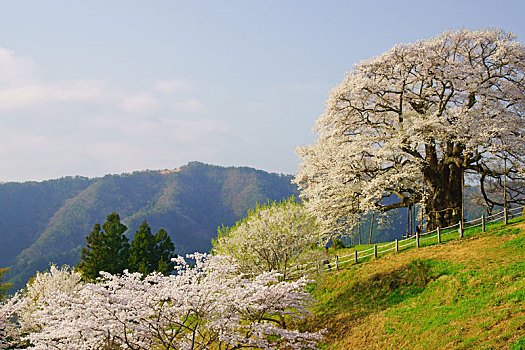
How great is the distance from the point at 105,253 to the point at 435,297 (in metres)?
36.0

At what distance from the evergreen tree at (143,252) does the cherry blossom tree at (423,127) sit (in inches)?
1047

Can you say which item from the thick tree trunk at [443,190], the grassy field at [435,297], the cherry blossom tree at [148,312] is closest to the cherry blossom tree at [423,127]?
the thick tree trunk at [443,190]

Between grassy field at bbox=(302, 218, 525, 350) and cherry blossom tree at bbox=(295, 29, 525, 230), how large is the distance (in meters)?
3.92

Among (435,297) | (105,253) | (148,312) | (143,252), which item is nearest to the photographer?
(148,312)

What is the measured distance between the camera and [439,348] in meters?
13.1

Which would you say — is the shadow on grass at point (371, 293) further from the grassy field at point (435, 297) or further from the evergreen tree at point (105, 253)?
the evergreen tree at point (105, 253)

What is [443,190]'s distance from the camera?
26.4m

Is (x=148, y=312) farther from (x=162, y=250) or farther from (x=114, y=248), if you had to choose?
(x=162, y=250)

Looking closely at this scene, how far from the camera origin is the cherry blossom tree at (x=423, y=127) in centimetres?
2372

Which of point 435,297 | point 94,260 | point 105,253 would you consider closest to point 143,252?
point 105,253

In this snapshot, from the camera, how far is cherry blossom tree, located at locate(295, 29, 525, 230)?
2372 centimetres

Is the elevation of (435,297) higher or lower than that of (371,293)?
higher

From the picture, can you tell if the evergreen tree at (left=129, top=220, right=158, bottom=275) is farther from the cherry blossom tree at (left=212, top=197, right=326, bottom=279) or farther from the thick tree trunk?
the thick tree trunk

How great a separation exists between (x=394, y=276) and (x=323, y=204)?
7551 mm
